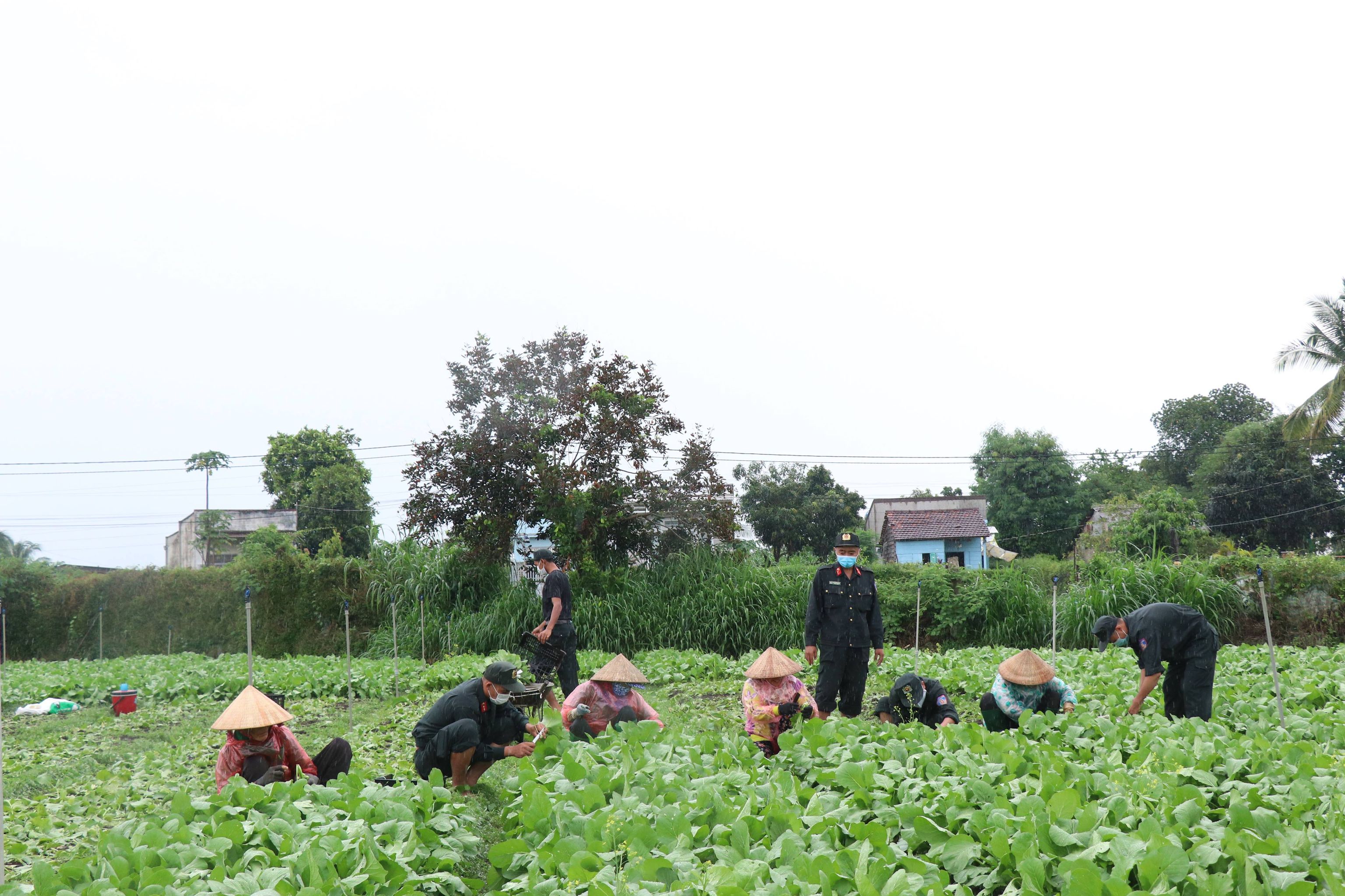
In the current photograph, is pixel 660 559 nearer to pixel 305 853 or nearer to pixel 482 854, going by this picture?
pixel 482 854

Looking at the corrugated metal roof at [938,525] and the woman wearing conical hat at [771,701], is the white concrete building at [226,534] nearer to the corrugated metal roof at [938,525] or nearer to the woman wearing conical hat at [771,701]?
the corrugated metal roof at [938,525]

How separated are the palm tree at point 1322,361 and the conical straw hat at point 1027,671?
66.3 feet

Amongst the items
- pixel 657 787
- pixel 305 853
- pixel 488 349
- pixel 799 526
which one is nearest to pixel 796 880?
pixel 657 787

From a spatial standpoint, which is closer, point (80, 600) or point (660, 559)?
point (660, 559)

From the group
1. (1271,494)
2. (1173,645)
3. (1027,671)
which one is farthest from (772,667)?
(1271,494)

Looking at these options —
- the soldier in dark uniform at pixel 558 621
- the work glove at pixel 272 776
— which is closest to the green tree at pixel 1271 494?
the soldier in dark uniform at pixel 558 621

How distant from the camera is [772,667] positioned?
5.71m

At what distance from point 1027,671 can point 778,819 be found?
2855 mm

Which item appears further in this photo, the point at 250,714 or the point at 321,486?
the point at 321,486

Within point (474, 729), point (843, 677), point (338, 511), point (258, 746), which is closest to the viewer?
point (258, 746)

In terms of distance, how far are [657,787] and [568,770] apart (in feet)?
2.13

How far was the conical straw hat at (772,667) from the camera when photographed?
5680mm

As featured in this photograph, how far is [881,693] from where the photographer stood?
9.04 metres

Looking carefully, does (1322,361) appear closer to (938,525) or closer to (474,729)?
(938,525)
